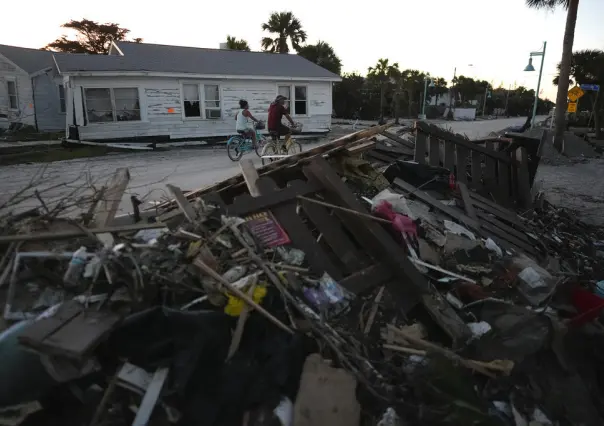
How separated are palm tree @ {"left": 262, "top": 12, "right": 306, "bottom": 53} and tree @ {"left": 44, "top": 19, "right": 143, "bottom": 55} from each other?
1166 cm

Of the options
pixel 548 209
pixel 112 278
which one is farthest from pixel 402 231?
pixel 548 209

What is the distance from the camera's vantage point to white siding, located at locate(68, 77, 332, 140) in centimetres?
1722

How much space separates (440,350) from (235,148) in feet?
38.5

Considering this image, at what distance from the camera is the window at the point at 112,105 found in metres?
17.1

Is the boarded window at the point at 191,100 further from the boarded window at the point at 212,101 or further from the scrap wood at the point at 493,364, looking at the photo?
the scrap wood at the point at 493,364

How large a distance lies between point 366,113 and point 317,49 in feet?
25.9

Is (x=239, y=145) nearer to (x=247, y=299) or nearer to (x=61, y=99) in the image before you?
(x=247, y=299)

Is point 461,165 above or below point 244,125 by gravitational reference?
below

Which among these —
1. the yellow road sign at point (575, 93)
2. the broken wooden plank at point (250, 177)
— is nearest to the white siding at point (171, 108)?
the yellow road sign at point (575, 93)

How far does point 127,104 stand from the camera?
17750 millimetres

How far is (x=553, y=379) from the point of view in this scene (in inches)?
110

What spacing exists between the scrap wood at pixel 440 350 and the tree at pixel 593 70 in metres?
31.1

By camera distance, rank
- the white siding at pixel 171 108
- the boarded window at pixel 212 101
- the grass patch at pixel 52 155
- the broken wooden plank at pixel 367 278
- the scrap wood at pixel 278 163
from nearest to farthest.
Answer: the broken wooden plank at pixel 367 278 → the scrap wood at pixel 278 163 → the grass patch at pixel 52 155 → the white siding at pixel 171 108 → the boarded window at pixel 212 101

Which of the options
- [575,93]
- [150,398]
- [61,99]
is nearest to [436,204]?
[150,398]
